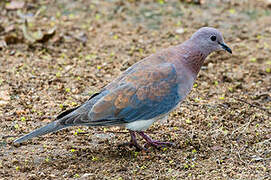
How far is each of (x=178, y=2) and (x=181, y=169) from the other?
15.0 ft

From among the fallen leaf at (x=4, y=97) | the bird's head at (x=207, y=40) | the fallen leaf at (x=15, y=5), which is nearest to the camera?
the bird's head at (x=207, y=40)

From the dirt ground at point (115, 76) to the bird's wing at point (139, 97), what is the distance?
0.40 m

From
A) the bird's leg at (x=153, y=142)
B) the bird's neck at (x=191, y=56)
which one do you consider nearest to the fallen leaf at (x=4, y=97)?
the bird's leg at (x=153, y=142)

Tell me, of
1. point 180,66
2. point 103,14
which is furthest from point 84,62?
point 180,66

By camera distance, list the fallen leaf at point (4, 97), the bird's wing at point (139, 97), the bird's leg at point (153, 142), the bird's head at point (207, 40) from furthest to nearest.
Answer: the fallen leaf at point (4, 97)
the bird's head at point (207, 40)
the bird's leg at point (153, 142)
the bird's wing at point (139, 97)

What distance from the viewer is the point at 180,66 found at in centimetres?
444

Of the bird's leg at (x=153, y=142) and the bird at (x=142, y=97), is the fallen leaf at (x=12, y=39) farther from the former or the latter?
the bird's leg at (x=153, y=142)

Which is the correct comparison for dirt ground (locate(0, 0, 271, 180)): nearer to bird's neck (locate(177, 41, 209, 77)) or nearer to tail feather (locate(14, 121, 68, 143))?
tail feather (locate(14, 121, 68, 143))

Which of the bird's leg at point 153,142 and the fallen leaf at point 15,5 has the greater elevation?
the fallen leaf at point 15,5

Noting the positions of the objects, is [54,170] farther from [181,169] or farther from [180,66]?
[180,66]

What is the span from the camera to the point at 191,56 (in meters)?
4.54

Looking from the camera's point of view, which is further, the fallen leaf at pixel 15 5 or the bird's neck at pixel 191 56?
the fallen leaf at pixel 15 5

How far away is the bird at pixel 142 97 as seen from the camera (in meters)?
4.18

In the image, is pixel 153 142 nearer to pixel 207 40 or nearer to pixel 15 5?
pixel 207 40
